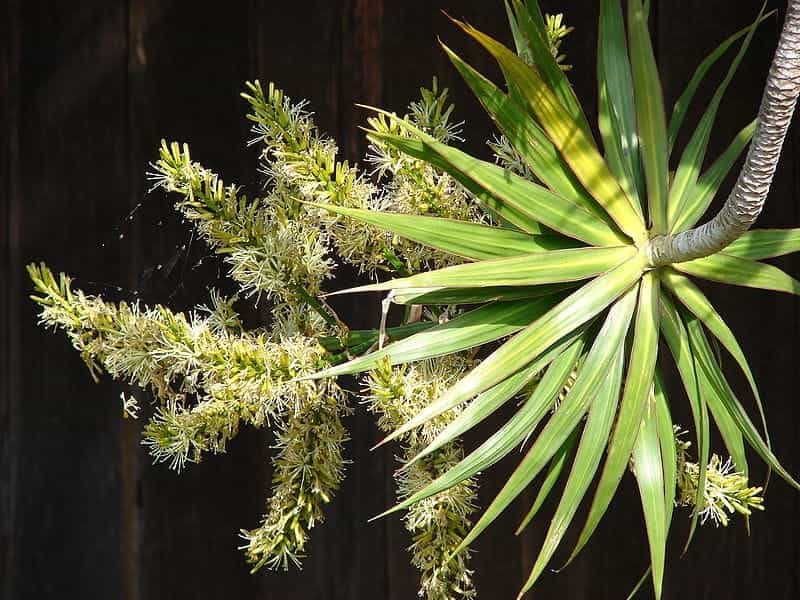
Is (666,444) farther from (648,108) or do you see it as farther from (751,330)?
(751,330)

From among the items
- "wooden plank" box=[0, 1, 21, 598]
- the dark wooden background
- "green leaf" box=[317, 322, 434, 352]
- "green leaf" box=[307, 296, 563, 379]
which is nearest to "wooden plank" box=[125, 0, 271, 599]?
the dark wooden background

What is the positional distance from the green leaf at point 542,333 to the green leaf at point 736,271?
0.04 m

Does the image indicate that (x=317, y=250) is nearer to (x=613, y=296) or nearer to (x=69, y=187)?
(x=613, y=296)

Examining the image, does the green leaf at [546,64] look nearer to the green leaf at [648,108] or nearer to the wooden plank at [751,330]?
the green leaf at [648,108]

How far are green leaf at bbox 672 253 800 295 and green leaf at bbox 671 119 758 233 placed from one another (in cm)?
3

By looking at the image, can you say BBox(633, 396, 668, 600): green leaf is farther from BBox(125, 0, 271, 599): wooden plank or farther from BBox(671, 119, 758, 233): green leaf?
BBox(125, 0, 271, 599): wooden plank

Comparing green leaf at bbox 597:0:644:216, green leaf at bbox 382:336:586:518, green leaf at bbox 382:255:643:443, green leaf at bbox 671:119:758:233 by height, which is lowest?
green leaf at bbox 382:336:586:518

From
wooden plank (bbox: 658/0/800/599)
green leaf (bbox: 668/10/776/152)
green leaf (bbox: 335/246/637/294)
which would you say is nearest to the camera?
green leaf (bbox: 335/246/637/294)

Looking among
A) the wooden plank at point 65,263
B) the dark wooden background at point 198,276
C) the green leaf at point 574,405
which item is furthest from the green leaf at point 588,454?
the wooden plank at point 65,263

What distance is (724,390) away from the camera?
616mm

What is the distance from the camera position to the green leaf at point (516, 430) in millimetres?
553

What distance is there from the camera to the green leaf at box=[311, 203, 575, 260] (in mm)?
552

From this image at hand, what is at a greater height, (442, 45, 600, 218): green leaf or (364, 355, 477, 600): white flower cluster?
(442, 45, 600, 218): green leaf

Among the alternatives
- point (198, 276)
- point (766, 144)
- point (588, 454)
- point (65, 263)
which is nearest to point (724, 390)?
point (588, 454)
